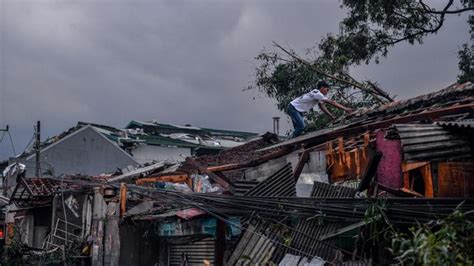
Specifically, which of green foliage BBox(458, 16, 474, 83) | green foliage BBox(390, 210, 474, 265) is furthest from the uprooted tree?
green foliage BBox(390, 210, 474, 265)

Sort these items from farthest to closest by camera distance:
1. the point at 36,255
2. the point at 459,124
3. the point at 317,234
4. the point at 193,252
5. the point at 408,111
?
the point at 36,255 < the point at 193,252 < the point at 408,111 < the point at 317,234 < the point at 459,124

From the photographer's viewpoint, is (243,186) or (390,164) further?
(243,186)

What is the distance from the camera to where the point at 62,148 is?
26094 millimetres

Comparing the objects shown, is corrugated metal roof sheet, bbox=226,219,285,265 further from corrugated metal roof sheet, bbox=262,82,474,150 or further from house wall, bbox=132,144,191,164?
house wall, bbox=132,144,191,164

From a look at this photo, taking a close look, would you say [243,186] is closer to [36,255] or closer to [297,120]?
[297,120]

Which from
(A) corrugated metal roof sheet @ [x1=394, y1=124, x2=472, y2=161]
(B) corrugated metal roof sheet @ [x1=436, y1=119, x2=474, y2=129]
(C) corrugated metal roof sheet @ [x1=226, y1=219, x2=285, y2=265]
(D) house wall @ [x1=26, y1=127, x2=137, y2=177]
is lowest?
(C) corrugated metal roof sheet @ [x1=226, y1=219, x2=285, y2=265]

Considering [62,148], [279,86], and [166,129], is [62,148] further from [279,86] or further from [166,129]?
[279,86]

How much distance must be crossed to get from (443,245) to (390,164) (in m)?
2.76

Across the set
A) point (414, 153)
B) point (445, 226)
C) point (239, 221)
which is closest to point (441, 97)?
point (414, 153)

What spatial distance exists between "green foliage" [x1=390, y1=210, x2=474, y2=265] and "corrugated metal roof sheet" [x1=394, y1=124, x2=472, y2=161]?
1.79 meters

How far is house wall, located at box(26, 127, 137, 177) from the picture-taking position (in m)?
26.0

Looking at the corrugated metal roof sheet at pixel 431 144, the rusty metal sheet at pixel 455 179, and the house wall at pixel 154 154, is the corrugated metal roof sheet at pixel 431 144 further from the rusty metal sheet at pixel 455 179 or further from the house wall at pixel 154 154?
the house wall at pixel 154 154

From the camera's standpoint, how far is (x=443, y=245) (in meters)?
4.53

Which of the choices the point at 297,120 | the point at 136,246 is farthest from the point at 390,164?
the point at 136,246
